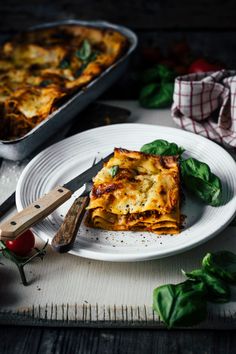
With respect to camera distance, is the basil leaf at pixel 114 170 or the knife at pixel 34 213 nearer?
the knife at pixel 34 213

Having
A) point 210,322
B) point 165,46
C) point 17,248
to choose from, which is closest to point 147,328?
point 210,322

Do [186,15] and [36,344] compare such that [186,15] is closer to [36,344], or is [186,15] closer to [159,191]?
[159,191]

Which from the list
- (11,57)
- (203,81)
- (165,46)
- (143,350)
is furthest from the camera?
(165,46)

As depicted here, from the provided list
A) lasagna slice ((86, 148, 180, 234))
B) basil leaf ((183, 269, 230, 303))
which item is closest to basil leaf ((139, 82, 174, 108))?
lasagna slice ((86, 148, 180, 234))

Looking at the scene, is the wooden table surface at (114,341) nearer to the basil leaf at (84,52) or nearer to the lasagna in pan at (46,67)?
the lasagna in pan at (46,67)

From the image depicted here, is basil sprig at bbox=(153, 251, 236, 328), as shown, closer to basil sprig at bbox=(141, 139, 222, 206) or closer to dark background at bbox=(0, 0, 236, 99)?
basil sprig at bbox=(141, 139, 222, 206)

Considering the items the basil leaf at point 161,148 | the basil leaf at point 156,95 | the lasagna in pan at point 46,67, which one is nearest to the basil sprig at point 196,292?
the basil leaf at point 161,148
